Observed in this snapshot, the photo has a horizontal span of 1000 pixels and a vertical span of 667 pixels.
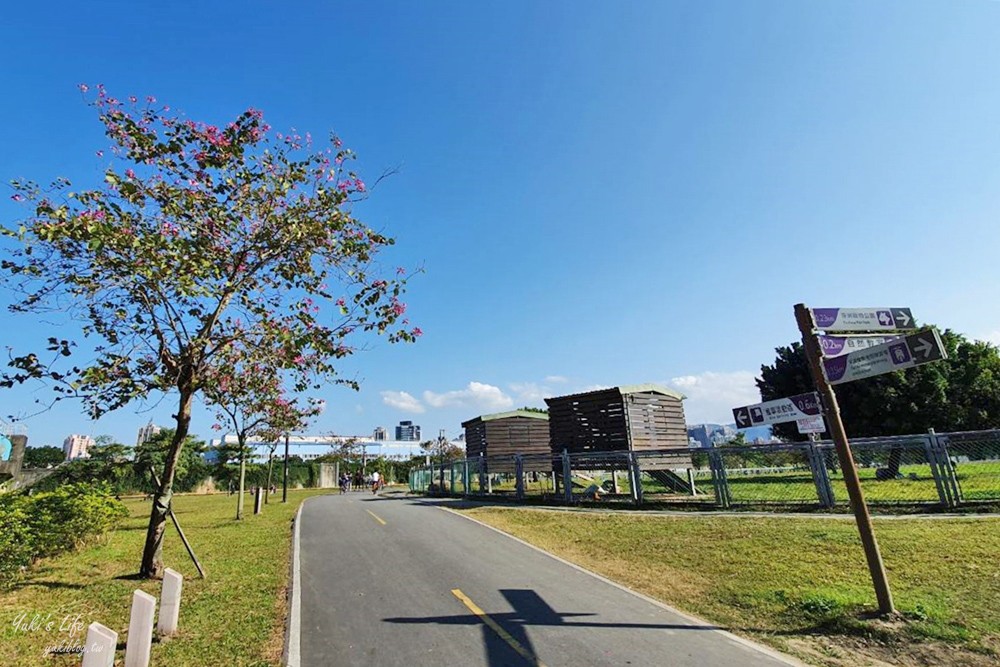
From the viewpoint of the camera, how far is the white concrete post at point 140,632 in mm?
5539

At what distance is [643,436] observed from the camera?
2164 centimetres

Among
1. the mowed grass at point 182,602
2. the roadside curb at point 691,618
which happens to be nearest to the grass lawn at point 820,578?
the roadside curb at point 691,618

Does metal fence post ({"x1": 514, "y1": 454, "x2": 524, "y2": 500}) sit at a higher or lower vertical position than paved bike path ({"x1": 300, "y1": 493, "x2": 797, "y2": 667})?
higher

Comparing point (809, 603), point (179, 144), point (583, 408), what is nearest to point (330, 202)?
point (179, 144)

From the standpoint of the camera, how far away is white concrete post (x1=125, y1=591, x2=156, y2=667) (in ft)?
18.2

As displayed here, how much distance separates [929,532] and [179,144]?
55.3 feet

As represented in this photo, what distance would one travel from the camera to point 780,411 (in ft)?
27.8

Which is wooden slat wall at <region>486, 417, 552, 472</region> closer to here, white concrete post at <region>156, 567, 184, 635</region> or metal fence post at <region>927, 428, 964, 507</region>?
metal fence post at <region>927, 428, 964, 507</region>

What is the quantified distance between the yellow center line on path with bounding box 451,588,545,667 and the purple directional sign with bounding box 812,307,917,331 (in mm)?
6357

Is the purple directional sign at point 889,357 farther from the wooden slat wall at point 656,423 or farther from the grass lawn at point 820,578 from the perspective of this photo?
the wooden slat wall at point 656,423

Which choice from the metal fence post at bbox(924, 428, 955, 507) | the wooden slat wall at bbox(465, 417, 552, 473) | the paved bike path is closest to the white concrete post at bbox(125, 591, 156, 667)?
the paved bike path

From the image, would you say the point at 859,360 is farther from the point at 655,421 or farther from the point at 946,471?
the point at 655,421

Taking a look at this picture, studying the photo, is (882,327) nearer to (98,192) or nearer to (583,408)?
(98,192)

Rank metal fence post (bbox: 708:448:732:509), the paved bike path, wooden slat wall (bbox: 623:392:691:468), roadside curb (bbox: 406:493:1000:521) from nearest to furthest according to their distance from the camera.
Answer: the paved bike path
roadside curb (bbox: 406:493:1000:521)
metal fence post (bbox: 708:448:732:509)
wooden slat wall (bbox: 623:392:691:468)
